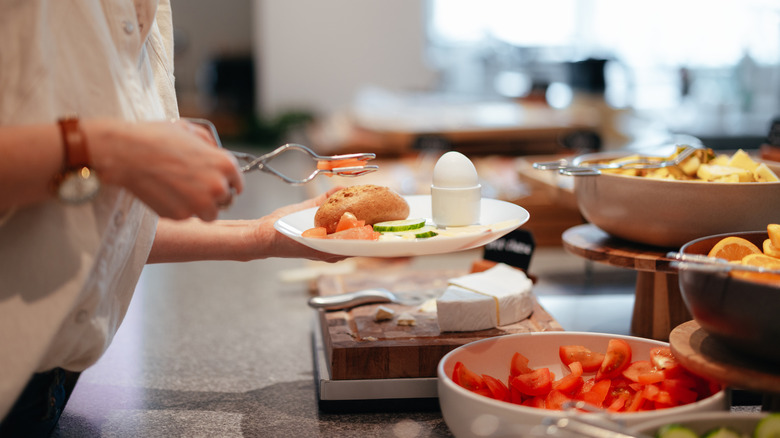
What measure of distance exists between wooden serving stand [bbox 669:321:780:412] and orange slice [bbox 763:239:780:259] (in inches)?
5.1

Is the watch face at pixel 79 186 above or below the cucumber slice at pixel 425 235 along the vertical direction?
above

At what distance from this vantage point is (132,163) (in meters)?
0.63

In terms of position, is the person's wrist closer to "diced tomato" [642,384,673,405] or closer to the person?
the person

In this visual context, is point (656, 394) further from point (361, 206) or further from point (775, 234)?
point (361, 206)

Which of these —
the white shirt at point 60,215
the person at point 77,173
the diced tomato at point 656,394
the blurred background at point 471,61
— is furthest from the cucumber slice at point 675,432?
the blurred background at point 471,61

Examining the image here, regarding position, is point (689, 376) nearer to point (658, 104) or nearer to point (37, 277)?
point (37, 277)

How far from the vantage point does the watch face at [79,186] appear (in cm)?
62

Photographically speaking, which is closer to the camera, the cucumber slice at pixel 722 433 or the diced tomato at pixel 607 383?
the cucumber slice at pixel 722 433

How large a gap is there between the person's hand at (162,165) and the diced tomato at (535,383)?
40 centimetres

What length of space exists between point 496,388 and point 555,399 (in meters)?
0.07

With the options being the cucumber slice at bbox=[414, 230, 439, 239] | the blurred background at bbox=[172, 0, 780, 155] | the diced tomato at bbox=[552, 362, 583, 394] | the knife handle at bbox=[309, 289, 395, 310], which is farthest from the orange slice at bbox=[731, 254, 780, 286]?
the blurred background at bbox=[172, 0, 780, 155]

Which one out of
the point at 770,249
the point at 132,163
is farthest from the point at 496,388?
the point at 132,163

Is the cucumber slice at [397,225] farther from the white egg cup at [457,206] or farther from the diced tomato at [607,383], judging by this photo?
the diced tomato at [607,383]

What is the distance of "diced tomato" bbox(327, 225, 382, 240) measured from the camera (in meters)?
0.84
